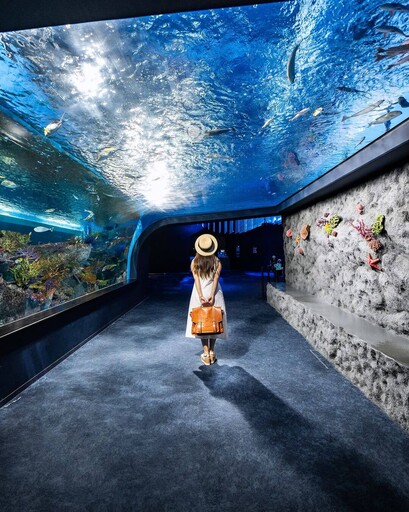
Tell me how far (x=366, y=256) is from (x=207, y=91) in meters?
3.81

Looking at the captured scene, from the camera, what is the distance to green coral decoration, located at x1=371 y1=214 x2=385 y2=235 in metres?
4.21

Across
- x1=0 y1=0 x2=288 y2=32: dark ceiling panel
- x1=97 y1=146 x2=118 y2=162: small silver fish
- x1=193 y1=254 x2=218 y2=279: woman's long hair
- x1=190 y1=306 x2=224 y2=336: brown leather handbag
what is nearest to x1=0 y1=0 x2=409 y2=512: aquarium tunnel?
x1=0 y1=0 x2=288 y2=32: dark ceiling panel

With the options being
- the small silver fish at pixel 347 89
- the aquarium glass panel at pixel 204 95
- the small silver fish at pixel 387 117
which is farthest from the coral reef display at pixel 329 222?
the small silver fish at pixel 347 89

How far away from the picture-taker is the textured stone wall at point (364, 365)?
8.73 ft

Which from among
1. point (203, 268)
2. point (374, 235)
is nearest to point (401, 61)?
point (374, 235)

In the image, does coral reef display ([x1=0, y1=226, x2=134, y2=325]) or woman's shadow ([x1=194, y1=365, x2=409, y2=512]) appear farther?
coral reef display ([x1=0, y1=226, x2=134, y2=325])

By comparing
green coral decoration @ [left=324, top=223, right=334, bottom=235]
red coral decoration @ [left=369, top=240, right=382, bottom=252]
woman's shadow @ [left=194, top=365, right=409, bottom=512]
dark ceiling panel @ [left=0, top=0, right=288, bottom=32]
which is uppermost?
dark ceiling panel @ [left=0, top=0, right=288, bottom=32]

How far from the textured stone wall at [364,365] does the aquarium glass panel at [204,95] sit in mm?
3047

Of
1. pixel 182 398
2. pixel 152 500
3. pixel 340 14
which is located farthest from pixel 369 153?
pixel 152 500

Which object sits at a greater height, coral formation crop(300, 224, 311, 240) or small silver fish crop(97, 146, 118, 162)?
small silver fish crop(97, 146, 118, 162)

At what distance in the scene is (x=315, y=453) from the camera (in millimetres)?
2326

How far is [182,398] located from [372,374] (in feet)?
7.52

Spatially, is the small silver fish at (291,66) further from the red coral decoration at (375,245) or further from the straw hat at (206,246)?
the red coral decoration at (375,245)

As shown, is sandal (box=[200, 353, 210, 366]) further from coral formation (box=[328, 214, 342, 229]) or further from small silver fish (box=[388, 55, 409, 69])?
small silver fish (box=[388, 55, 409, 69])
